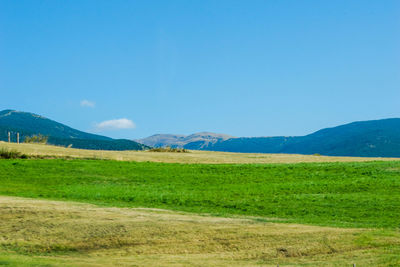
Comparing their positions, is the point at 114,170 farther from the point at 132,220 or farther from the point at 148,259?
the point at 148,259

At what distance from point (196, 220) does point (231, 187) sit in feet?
59.5

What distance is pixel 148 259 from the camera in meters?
17.2

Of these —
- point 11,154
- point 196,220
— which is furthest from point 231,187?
point 11,154

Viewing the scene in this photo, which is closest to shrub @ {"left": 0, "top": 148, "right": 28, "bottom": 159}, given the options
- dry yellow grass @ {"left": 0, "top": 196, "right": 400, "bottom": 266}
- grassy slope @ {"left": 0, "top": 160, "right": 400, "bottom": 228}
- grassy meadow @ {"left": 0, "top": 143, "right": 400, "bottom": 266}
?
grassy slope @ {"left": 0, "top": 160, "right": 400, "bottom": 228}

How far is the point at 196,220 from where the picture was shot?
2267cm

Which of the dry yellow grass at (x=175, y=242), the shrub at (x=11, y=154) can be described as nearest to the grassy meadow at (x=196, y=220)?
the dry yellow grass at (x=175, y=242)

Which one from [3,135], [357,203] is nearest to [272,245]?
[357,203]

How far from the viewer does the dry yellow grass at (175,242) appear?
671 inches

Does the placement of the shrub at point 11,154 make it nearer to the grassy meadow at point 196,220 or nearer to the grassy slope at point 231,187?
the grassy slope at point 231,187

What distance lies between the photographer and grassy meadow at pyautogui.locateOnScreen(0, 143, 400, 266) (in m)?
17.7

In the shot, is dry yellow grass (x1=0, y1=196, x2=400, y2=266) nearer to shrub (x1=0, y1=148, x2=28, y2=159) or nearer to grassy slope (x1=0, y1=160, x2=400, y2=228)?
grassy slope (x1=0, y1=160, x2=400, y2=228)

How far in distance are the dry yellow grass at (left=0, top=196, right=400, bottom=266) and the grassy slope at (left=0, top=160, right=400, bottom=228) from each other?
504 centimetres

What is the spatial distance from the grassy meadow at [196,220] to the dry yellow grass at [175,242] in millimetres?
40

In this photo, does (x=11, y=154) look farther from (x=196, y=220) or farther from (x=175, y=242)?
(x=175, y=242)
